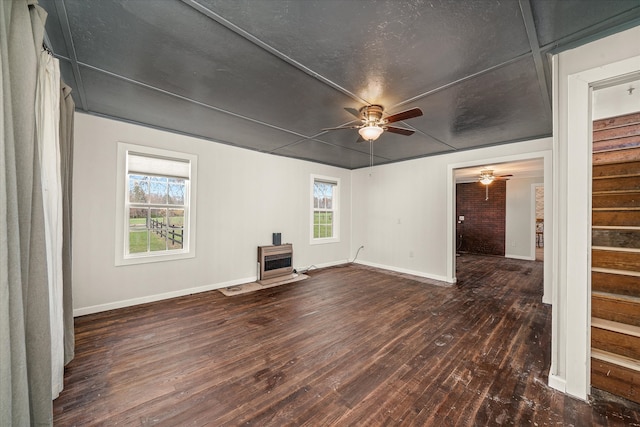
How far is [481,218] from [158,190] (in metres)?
9.07

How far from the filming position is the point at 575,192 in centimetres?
175

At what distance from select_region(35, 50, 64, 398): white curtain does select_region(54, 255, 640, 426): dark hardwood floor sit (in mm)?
343

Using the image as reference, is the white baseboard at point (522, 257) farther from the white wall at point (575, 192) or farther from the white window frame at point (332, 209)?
the white wall at point (575, 192)

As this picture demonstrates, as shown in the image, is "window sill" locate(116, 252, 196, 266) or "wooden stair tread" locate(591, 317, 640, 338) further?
"window sill" locate(116, 252, 196, 266)

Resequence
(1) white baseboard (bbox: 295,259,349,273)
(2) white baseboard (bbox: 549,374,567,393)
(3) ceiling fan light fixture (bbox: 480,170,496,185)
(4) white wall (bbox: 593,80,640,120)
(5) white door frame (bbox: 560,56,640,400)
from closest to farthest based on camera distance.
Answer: (5) white door frame (bbox: 560,56,640,400) < (2) white baseboard (bbox: 549,374,567,393) < (4) white wall (bbox: 593,80,640,120) < (1) white baseboard (bbox: 295,259,349,273) < (3) ceiling fan light fixture (bbox: 480,170,496,185)

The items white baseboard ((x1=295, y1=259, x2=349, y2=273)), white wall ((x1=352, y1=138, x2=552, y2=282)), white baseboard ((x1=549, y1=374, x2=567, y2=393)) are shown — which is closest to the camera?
white baseboard ((x1=549, y1=374, x2=567, y2=393))

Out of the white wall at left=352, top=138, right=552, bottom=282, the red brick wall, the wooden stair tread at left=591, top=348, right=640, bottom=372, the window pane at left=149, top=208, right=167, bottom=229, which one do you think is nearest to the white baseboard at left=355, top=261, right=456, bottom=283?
the white wall at left=352, top=138, right=552, bottom=282

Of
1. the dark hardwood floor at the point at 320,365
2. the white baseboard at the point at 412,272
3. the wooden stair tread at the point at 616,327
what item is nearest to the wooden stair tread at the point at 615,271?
the wooden stair tread at the point at 616,327

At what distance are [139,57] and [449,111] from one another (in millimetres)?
3124

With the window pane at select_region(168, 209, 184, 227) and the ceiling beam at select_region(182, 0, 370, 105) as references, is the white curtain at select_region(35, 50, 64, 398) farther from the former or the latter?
the window pane at select_region(168, 209, 184, 227)

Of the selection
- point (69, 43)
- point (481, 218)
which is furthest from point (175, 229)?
point (481, 218)

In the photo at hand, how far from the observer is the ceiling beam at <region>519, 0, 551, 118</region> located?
144 centimetres

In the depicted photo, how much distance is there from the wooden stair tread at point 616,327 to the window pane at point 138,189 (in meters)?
5.26

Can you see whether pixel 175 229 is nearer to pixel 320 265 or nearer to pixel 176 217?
pixel 176 217
